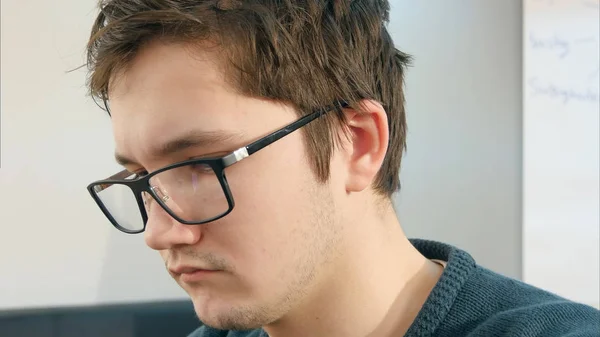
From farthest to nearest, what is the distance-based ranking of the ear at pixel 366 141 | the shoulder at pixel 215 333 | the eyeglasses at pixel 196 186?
the shoulder at pixel 215 333
the ear at pixel 366 141
the eyeglasses at pixel 196 186

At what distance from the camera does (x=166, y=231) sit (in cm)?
72

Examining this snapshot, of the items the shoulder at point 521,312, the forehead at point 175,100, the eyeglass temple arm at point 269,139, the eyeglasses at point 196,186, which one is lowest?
the shoulder at point 521,312

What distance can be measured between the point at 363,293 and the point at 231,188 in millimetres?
267

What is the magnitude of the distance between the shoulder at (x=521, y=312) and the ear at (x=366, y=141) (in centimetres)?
22

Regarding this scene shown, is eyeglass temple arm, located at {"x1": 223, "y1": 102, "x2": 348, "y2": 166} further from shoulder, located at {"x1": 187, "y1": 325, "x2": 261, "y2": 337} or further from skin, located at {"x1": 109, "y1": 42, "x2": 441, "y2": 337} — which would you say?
shoulder, located at {"x1": 187, "y1": 325, "x2": 261, "y2": 337}

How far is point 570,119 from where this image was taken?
126 centimetres

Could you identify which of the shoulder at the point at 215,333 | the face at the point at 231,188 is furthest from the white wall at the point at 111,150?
the face at the point at 231,188

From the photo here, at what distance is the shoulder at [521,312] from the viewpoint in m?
0.71

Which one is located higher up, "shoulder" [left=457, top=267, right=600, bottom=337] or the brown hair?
the brown hair

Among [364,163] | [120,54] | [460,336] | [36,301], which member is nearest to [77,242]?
[36,301]

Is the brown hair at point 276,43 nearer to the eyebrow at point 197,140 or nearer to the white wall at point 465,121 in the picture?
the eyebrow at point 197,140

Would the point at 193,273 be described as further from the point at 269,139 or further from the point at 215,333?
the point at 215,333

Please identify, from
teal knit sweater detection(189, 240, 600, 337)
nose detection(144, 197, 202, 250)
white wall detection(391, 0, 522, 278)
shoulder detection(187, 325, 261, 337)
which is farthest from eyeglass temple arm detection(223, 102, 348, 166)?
white wall detection(391, 0, 522, 278)

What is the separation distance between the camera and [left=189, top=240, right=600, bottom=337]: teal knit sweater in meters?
0.71
